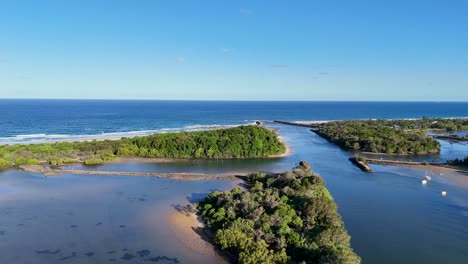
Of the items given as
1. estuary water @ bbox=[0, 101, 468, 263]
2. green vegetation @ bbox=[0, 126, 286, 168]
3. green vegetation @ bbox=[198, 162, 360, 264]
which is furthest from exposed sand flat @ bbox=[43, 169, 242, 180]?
green vegetation @ bbox=[198, 162, 360, 264]

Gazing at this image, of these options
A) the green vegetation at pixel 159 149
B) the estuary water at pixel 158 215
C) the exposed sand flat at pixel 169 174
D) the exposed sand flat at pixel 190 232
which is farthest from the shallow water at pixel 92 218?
the green vegetation at pixel 159 149

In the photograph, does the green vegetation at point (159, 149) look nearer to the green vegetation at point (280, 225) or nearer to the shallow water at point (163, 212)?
the shallow water at point (163, 212)

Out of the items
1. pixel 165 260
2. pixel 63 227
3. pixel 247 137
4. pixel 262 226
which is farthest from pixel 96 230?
pixel 247 137

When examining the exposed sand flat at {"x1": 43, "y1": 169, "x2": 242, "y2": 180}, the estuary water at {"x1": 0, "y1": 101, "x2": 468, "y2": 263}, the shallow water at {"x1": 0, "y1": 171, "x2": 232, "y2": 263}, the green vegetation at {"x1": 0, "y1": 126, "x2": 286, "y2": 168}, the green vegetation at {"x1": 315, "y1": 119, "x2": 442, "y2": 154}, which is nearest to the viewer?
the shallow water at {"x1": 0, "y1": 171, "x2": 232, "y2": 263}

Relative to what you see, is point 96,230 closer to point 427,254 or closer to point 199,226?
point 199,226

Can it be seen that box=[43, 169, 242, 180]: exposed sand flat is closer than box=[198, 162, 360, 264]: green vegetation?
No

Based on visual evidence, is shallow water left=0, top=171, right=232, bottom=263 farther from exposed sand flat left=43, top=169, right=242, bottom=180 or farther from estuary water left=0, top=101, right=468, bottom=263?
exposed sand flat left=43, top=169, right=242, bottom=180
